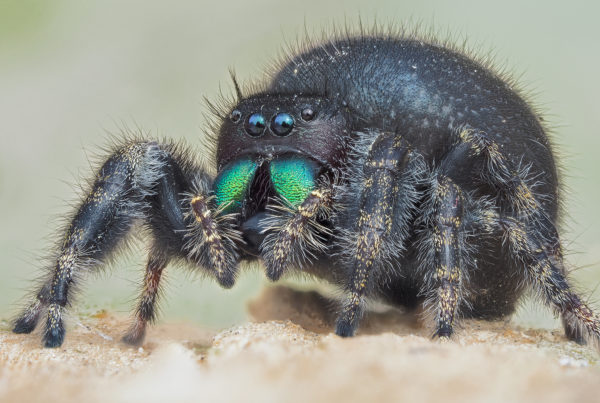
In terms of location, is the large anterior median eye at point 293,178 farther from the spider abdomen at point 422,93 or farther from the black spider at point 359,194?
the spider abdomen at point 422,93

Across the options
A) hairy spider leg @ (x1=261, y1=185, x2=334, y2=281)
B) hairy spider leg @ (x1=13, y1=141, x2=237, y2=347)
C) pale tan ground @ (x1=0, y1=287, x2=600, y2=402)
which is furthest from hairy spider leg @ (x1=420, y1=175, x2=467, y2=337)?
hairy spider leg @ (x1=13, y1=141, x2=237, y2=347)

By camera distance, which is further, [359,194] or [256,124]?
[256,124]

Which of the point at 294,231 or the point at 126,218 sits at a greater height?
the point at 294,231

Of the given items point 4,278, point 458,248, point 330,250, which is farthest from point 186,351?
point 4,278

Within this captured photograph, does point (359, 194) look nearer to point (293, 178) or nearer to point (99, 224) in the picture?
point (293, 178)

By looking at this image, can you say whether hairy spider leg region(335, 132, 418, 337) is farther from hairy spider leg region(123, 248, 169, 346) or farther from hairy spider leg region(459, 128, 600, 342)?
hairy spider leg region(123, 248, 169, 346)

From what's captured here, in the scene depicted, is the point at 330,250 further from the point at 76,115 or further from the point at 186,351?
the point at 76,115

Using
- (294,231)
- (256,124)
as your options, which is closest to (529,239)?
(294,231)
